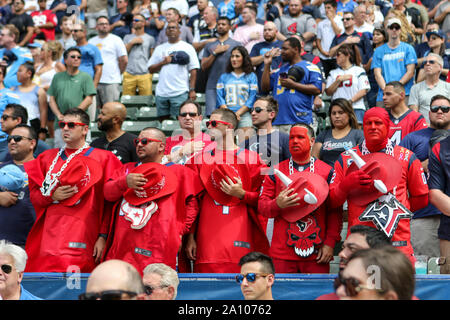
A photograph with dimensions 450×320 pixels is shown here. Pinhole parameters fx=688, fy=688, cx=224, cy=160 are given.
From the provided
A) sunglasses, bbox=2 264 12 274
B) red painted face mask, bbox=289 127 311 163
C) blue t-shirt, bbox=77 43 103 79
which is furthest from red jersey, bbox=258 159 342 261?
blue t-shirt, bbox=77 43 103 79

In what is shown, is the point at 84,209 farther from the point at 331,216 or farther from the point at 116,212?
the point at 331,216

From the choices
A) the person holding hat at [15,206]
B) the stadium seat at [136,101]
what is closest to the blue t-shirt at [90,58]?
the stadium seat at [136,101]

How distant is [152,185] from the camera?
233 inches

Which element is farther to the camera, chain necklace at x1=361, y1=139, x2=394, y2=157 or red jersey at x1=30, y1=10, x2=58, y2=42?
red jersey at x1=30, y1=10, x2=58, y2=42

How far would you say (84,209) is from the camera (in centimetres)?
616

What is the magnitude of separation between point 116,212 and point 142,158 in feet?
1.79

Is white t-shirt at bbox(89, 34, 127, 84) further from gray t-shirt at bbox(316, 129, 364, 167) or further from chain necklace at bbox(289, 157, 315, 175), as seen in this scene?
chain necklace at bbox(289, 157, 315, 175)

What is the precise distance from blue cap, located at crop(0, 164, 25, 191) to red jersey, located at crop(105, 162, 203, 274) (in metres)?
1.11

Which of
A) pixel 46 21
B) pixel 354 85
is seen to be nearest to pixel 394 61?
pixel 354 85

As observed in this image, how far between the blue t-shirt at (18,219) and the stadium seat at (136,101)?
16.7 feet

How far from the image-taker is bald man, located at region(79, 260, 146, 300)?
3.24 metres

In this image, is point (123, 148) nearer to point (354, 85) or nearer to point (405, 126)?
point (405, 126)

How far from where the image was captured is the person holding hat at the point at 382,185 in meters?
5.57
